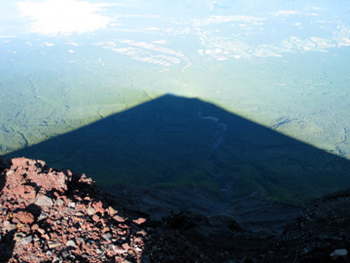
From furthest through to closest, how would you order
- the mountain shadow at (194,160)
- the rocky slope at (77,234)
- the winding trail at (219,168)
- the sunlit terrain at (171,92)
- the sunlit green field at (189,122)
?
the sunlit terrain at (171,92) < the sunlit green field at (189,122) < the winding trail at (219,168) < the mountain shadow at (194,160) < the rocky slope at (77,234)

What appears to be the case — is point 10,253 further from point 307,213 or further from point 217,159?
point 217,159

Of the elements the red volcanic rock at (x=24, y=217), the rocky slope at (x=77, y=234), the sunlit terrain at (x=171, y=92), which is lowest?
the sunlit terrain at (x=171, y=92)

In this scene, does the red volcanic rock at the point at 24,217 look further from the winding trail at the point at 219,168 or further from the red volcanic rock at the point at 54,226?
the winding trail at the point at 219,168

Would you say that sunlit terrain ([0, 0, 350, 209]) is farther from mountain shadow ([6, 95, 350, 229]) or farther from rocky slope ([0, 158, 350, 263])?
rocky slope ([0, 158, 350, 263])

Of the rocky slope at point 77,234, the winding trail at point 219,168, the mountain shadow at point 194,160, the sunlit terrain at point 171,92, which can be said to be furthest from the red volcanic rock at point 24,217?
the sunlit terrain at point 171,92

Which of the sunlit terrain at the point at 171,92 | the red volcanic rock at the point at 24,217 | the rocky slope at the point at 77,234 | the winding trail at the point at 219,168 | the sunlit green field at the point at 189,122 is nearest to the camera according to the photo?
the rocky slope at the point at 77,234

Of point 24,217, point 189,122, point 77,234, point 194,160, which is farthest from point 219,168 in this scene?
point 24,217

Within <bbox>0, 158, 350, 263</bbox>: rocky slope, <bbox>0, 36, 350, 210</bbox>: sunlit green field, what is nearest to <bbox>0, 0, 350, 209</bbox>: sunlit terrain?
<bbox>0, 36, 350, 210</bbox>: sunlit green field

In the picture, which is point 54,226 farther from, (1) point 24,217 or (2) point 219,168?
(2) point 219,168

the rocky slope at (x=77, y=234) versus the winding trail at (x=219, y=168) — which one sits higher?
the rocky slope at (x=77, y=234)

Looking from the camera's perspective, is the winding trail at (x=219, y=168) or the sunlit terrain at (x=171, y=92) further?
the sunlit terrain at (x=171, y=92)
